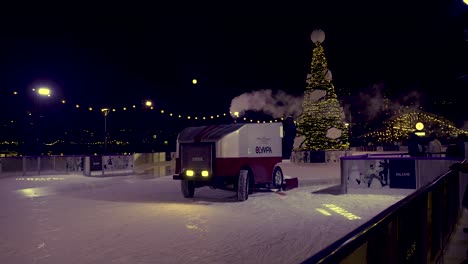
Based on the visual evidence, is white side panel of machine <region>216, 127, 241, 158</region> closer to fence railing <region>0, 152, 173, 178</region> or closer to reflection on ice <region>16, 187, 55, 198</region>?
reflection on ice <region>16, 187, 55, 198</region>

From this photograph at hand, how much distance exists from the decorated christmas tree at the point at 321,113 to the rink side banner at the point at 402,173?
833 inches

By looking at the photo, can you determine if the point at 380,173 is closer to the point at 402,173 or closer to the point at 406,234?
the point at 402,173

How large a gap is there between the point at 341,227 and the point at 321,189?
286 inches

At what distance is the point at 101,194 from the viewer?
1455 cm

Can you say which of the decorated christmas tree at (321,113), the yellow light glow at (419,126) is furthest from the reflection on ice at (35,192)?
the decorated christmas tree at (321,113)

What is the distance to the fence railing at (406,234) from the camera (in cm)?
230

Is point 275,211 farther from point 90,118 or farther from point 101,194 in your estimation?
point 90,118

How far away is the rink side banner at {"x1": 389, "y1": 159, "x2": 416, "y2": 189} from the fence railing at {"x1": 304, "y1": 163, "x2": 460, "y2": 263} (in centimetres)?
593

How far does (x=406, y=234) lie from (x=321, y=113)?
31.3 metres

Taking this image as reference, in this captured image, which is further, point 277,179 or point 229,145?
point 277,179

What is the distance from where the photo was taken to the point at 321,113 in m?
34.6

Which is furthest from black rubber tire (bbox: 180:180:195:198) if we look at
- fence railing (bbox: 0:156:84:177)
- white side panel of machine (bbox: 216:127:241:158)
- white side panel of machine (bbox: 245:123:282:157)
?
fence railing (bbox: 0:156:84:177)

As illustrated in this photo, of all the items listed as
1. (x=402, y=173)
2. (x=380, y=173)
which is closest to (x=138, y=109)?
(x=380, y=173)

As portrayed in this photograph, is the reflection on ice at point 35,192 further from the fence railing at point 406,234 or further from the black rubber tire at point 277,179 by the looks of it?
the fence railing at point 406,234
